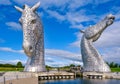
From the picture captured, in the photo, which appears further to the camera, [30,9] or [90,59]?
[90,59]

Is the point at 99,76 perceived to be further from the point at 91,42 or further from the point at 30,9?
the point at 30,9

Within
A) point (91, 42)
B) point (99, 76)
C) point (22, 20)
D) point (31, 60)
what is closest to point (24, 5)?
point (22, 20)

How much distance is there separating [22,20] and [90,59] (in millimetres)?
9303

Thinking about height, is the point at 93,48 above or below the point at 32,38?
below

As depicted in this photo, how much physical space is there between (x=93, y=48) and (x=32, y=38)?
8.35 m

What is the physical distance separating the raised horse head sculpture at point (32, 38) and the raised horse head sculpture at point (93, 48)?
5675mm

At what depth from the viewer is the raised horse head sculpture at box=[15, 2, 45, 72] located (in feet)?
66.9

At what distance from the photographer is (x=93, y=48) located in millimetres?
27156

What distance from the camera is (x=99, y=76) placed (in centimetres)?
2603

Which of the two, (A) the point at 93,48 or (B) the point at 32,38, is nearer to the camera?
(B) the point at 32,38

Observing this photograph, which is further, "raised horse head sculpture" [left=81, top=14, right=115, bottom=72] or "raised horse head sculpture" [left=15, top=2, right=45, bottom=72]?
"raised horse head sculpture" [left=81, top=14, right=115, bottom=72]

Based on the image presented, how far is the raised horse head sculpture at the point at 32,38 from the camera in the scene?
20.4 m

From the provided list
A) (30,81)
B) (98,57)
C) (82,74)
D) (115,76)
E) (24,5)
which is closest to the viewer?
(30,81)

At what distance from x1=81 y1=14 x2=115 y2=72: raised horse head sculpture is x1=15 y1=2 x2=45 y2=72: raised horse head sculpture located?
568 centimetres
